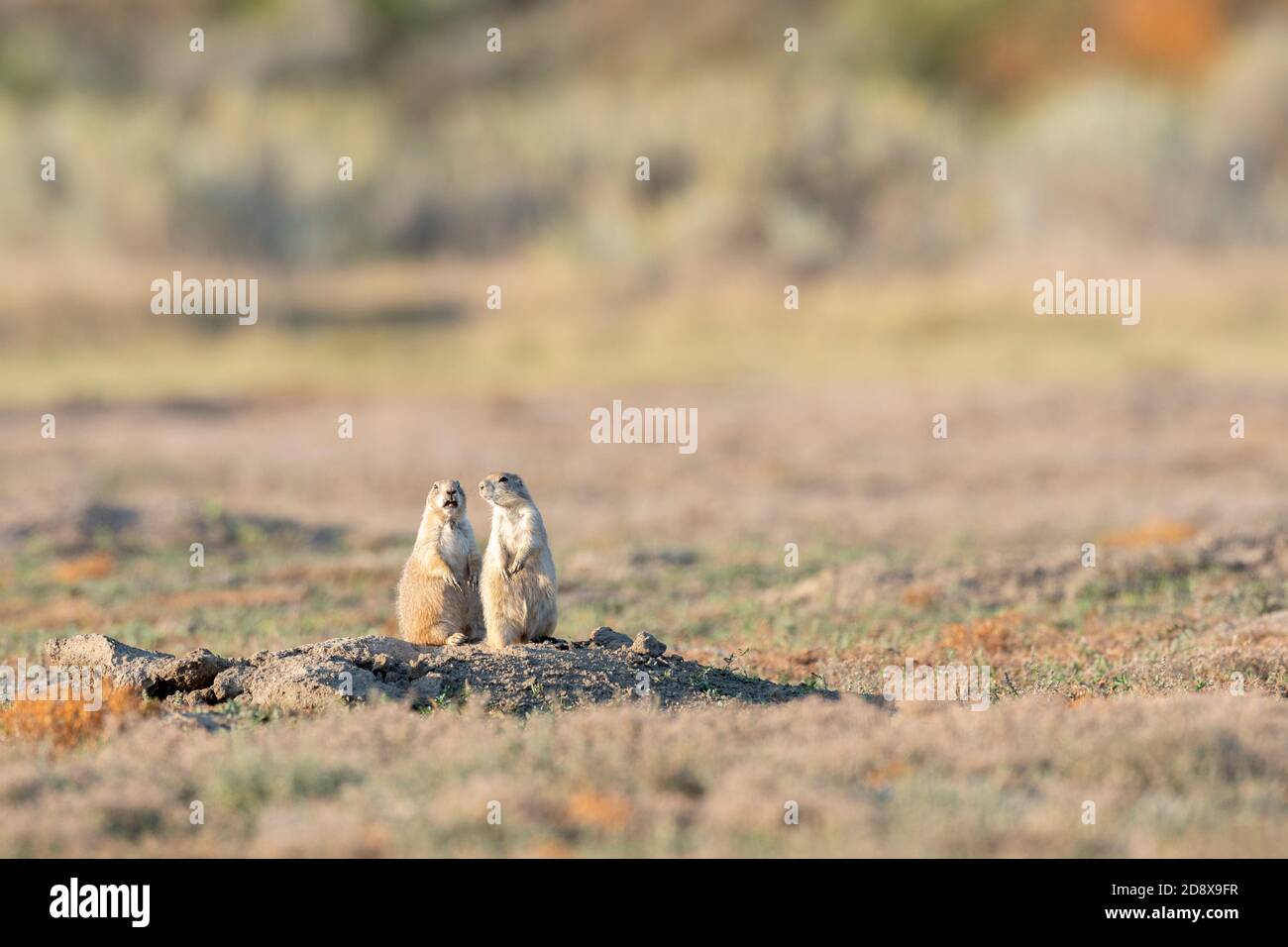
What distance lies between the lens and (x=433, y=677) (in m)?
10.5

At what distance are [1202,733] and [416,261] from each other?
4984cm

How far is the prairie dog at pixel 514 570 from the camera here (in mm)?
10969

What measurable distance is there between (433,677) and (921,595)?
7.35 metres

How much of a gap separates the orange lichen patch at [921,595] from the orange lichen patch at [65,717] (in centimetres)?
839

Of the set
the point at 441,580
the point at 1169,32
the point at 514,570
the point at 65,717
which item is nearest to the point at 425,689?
the point at 514,570

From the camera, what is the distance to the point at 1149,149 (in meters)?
56.0

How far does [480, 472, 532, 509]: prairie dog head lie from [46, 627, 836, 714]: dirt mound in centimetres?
100

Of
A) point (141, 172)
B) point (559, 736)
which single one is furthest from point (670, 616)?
point (141, 172)

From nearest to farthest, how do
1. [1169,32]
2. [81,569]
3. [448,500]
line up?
[448,500]
[81,569]
[1169,32]

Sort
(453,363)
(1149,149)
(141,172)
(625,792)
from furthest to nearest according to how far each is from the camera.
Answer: (1149,149) → (141,172) → (453,363) → (625,792)

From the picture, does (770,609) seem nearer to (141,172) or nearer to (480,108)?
(141,172)
